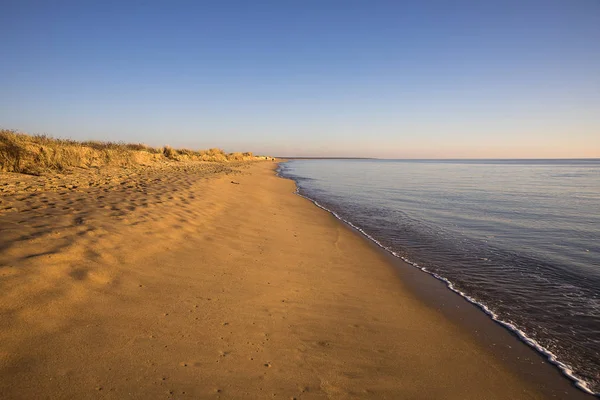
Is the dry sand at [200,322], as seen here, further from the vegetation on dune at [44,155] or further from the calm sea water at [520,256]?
the vegetation on dune at [44,155]

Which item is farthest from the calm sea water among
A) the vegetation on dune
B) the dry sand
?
the vegetation on dune

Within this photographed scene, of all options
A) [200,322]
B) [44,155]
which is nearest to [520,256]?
[200,322]

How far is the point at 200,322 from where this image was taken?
3980 mm

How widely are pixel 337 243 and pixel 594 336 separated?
17.8 ft

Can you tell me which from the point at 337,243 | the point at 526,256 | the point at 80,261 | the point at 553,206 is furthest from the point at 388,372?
the point at 553,206

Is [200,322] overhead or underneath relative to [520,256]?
overhead

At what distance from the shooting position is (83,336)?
11.0 ft

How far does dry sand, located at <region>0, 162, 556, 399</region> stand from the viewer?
2.98 meters

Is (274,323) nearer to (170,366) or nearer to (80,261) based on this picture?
(170,366)

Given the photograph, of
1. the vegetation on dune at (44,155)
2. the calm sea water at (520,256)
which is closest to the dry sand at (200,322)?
the calm sea water at (520,256)

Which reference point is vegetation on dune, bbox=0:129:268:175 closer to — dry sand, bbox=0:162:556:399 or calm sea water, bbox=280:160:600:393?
dry sand, bbox=0:162:556:399

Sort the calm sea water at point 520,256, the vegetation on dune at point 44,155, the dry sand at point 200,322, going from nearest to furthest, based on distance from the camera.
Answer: the dry sand at point 200,322 < the calm sea water at point 520,256 < the vegetation on dune at point 44,155

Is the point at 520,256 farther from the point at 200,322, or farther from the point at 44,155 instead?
the point at 44,155

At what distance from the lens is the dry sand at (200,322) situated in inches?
117
